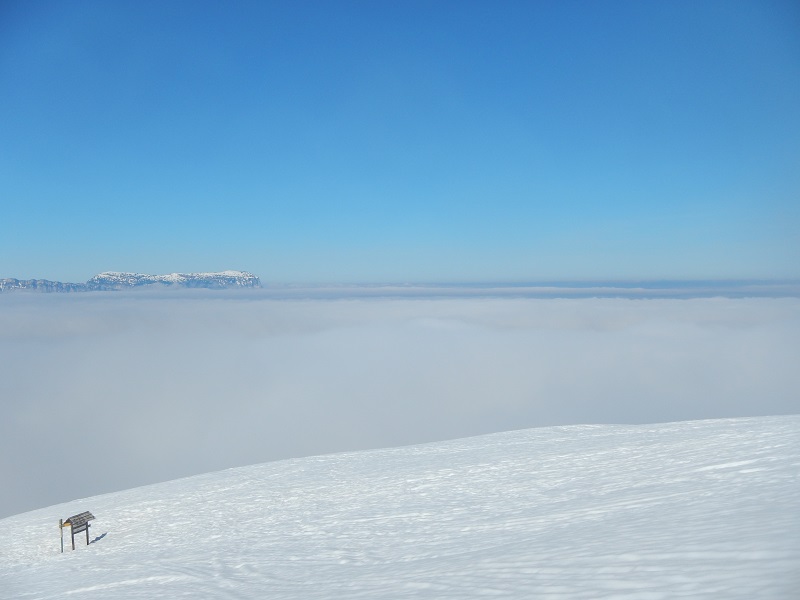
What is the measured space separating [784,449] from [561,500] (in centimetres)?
580

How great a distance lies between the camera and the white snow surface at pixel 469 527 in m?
6.88

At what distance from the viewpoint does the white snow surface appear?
6.88 meters

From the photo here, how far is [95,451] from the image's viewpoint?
16650cm

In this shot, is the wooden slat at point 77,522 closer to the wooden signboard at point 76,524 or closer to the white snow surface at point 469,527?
the wooden signboard at point 76,524

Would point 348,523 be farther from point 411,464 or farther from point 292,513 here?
point 411,464

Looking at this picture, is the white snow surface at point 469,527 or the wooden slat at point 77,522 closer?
the white snow surface at point 469,527

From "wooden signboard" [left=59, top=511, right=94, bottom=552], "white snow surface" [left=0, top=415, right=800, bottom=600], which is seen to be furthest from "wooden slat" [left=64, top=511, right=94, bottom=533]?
"white snow surface" [left=0, top=415, right=800, bottom=600]

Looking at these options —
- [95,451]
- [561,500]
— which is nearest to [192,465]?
[95,451]

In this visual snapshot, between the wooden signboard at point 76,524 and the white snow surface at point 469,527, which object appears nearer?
the white snow surface at point 469,527

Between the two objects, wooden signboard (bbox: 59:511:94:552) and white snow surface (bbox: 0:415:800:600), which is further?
wooden signboard (bbox: 59:511:94:552)

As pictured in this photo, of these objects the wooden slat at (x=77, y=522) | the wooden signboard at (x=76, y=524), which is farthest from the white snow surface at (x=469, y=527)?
the wooden slat at (x=77, y=522)

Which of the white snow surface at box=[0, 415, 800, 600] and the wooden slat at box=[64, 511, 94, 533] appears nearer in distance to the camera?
the white snow surface at box=[0, 415, 800, 600]

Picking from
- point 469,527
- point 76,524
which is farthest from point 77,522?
point 469,527

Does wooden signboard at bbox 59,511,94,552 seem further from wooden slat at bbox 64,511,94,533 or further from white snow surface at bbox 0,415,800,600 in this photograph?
white snow surface at bbox 0,415,800,600
